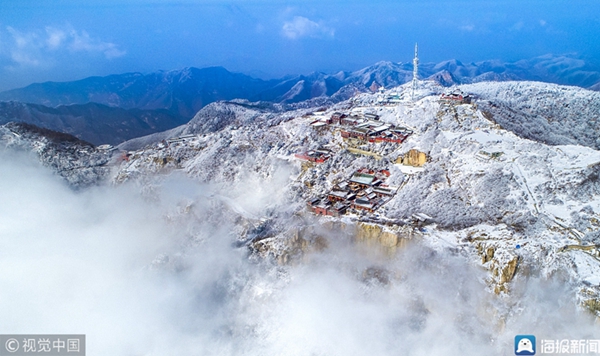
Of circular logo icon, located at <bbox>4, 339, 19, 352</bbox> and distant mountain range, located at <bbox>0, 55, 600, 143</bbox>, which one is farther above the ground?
distant mountain range, located at <bbox>0, 55, 600, 143</bbox>

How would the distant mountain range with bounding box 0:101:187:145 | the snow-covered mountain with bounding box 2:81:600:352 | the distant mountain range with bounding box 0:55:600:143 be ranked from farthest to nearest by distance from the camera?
the distant mountain range with bounding box 0:55:600:143 < the distant mountain range with bounding box 0:101:187:145 < the snow-covered mountain with bounding box 2:81:600:352

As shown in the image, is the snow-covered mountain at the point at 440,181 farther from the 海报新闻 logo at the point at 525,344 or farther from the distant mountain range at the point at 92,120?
the distant mountain range at the point at 92,120

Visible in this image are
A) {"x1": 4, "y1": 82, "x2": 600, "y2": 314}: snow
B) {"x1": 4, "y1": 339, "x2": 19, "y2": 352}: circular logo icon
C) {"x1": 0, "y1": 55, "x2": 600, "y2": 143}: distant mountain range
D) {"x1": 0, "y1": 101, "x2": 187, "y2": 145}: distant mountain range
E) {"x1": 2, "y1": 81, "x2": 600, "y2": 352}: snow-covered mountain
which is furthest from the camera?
{"x1": 0, "y1": 55, "x2": 600, "y2": 143}: distant mountain range

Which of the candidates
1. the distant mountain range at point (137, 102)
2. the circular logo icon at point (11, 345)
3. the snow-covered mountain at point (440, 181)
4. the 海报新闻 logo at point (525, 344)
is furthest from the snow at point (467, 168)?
the distant mountain range at point (137, 102)

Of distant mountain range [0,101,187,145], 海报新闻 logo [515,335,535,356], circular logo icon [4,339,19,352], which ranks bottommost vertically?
circular logo icon [4,339,19,352]

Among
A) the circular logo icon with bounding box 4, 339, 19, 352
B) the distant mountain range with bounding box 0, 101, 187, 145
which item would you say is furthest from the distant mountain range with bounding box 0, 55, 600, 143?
the circular logo icon with bounding box 4, 339, 19, 352

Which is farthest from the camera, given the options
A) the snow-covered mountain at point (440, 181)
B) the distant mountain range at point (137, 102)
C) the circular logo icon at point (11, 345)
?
the distant mountain range at point (137, 102)

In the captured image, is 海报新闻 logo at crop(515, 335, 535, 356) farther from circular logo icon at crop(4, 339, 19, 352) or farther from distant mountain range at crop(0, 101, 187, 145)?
distant mountain range at crop(0, 101, 187, 145)

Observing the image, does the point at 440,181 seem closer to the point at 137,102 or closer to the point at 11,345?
the point at 11,345
